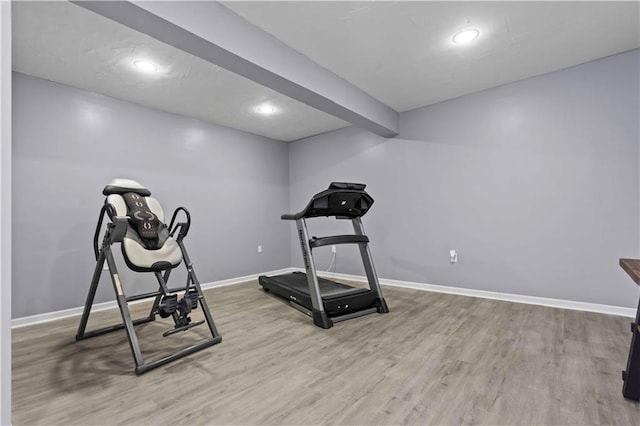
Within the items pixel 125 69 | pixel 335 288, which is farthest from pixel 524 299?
pixel 125 69

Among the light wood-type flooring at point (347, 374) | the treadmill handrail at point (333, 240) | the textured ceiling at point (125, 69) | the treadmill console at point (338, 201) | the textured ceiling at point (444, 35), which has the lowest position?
the light wood-type flooring at point (347, 374)

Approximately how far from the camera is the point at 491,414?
1470mm

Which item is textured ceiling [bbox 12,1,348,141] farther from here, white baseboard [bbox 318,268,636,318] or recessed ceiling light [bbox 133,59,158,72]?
white baseboard [bbox 318,268,636,318]

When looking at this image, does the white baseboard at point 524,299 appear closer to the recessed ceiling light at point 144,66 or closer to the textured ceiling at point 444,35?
the textured ceiling at point 444,35

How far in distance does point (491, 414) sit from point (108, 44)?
3764mm

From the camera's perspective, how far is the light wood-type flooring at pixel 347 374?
4.90 ft

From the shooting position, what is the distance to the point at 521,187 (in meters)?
3.36

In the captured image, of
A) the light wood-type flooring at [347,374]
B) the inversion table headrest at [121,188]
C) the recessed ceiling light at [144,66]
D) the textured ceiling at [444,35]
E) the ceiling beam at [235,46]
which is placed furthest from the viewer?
the recessed ceiling light at [144,66]

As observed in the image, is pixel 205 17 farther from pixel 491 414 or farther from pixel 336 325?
pixel 491 414

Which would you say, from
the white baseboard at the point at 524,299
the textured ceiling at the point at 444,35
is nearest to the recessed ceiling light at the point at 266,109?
the textured ceiling at the point at 444,35

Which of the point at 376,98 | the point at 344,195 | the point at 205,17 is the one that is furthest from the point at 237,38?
the point at 376,98

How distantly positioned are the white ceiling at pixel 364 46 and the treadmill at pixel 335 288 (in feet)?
4.27

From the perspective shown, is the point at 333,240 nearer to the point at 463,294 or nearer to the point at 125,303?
the point at 125,303

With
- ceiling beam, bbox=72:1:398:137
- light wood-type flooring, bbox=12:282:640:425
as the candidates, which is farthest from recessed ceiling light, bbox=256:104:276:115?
light wood-type flooring, bbox=12:282:640:425
